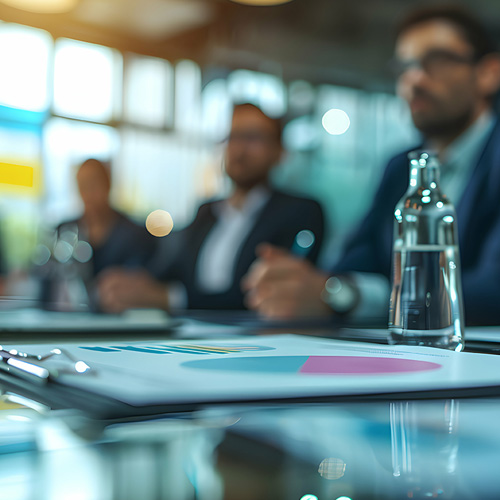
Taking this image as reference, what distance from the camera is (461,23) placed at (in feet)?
5.12

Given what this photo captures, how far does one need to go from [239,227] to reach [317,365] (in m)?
1.76

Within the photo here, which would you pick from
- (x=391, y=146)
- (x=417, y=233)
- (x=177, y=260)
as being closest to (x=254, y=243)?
(x=177, y=260)

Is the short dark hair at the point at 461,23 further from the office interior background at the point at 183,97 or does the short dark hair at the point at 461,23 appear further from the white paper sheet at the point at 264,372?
the office interior background at the point at 183,97

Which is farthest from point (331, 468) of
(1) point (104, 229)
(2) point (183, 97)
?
(2) point (183, 97)

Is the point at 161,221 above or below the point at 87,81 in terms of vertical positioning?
below

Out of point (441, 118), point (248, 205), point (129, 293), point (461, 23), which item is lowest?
point (129, 293)

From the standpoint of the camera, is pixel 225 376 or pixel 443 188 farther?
pixel 443 188

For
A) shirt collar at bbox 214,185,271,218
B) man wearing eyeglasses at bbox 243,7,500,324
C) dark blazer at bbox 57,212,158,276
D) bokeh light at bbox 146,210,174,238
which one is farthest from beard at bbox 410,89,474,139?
bokeh light at bbox 146,210,174,238

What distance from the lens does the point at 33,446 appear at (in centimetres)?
20

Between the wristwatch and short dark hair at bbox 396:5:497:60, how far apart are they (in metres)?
0.95

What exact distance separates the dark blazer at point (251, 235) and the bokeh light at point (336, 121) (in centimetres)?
298

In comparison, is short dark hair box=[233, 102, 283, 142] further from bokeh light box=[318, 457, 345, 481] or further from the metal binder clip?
bokeh light box=[318, 457, 345, 481]

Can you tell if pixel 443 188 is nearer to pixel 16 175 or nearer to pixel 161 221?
pixel 16 175

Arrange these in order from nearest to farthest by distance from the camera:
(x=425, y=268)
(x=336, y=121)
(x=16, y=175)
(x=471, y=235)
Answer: (x=425, y=268) → (x=471, y=235) → (x=16, y=175) → (x=336, y=121)
